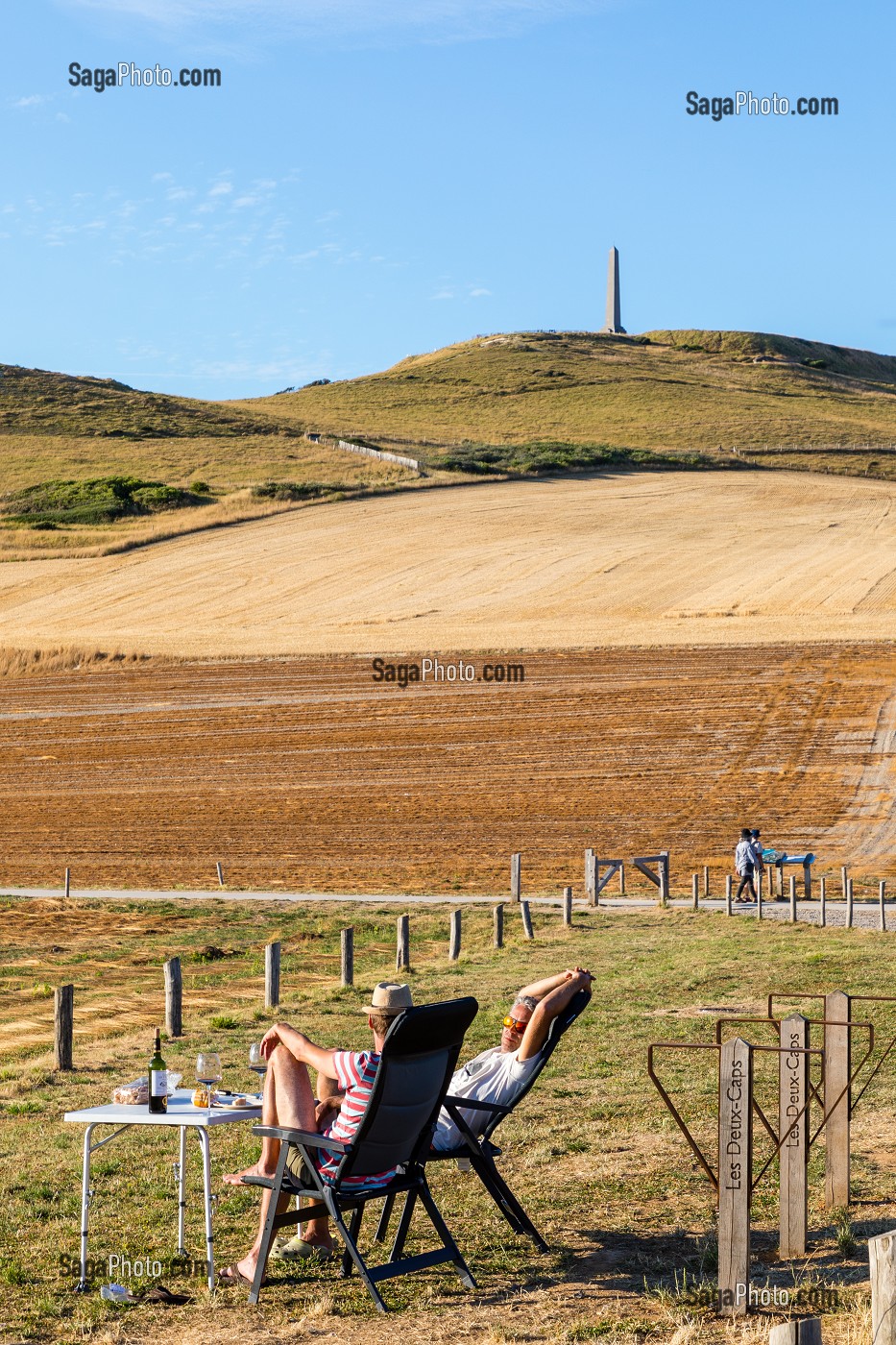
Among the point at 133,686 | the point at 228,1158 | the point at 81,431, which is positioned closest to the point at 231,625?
the point at 133,686

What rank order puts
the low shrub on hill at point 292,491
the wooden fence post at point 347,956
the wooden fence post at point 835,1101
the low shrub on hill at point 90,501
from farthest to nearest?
1. the low shrub on hill at point 292,491
2. the low shrub on hill at point 90,501
3. the wooden fence post at point 347,956
4. the wooden fence post at point 835,1101

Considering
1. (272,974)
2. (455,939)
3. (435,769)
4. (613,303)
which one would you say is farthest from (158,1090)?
(613,303)

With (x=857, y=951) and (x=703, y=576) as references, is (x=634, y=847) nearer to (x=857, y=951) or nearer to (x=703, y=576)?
(x=857, y=951)

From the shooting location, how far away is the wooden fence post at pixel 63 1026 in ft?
39.0

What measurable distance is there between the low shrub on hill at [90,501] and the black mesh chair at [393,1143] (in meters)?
69.1

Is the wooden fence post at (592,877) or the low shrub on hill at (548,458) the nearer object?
the wooden fence post at (592,877)

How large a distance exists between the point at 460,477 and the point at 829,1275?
74277 millimetres

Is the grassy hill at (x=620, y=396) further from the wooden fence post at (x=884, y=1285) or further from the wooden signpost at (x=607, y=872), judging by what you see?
the wooden fence post at (x=884, y=1285)

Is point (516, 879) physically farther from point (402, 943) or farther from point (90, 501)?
point (90, 501)

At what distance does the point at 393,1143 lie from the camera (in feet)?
20.7

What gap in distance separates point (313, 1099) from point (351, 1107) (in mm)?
262

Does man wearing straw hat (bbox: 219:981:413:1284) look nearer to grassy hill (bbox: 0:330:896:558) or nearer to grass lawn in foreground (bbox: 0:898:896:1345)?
grass lawn in foreground (bbox: 0:898:896:1345)

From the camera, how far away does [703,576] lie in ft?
183

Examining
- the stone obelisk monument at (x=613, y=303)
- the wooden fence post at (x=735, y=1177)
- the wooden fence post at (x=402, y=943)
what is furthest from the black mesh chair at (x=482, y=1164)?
the stone obelisk monument at (x=613, y=303)
